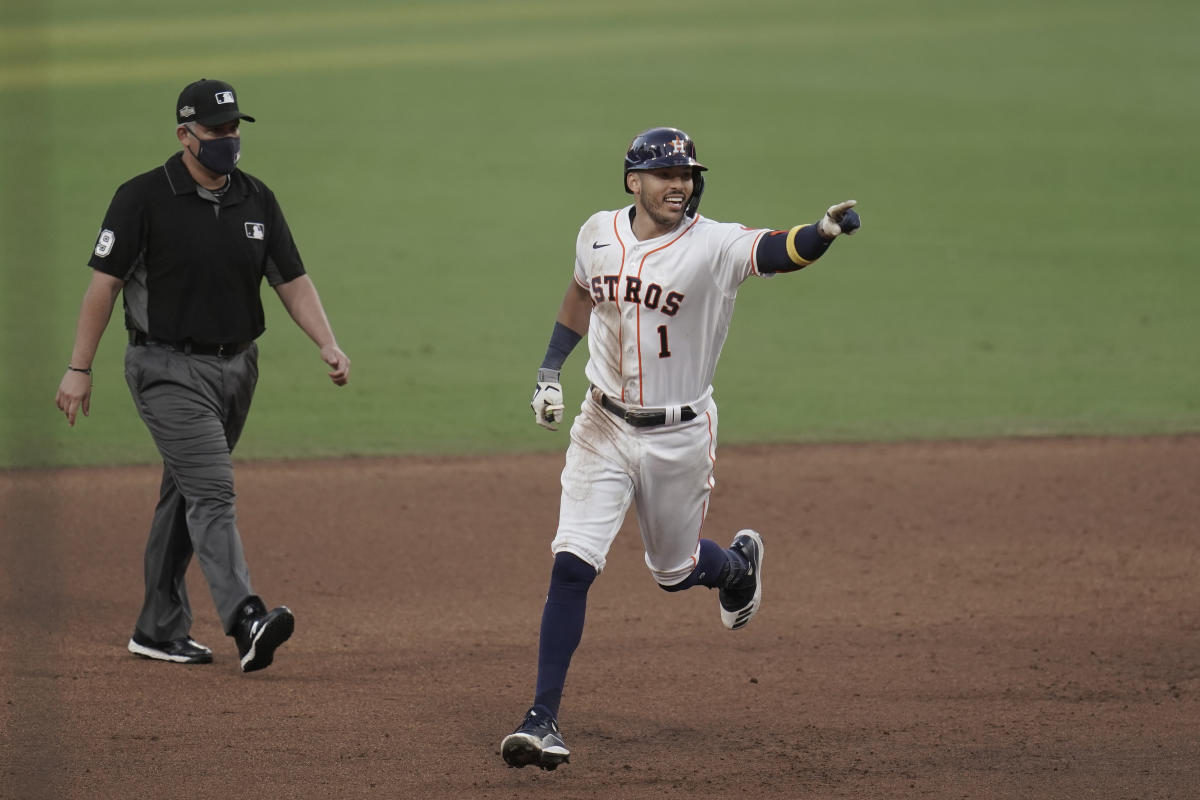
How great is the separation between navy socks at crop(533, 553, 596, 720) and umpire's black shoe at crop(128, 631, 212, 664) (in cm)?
174

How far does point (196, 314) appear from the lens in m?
5.82

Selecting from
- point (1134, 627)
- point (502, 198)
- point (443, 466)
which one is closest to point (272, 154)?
point (502, 198)

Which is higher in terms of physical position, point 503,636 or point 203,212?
point 203,212

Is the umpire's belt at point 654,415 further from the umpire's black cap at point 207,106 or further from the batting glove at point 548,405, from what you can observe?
the umpire's black cap at point 207,106

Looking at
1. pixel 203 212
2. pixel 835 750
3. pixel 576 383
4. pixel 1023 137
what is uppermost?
pixel 1023 137

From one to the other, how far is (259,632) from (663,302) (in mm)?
1974

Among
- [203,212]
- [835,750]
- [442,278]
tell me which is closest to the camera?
[835,750]

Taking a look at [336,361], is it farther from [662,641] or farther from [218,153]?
[662,641]

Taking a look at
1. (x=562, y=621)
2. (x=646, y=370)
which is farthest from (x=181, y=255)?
(x=562, y=621)

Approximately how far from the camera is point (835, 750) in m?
5.31

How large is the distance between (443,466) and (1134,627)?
4.38m

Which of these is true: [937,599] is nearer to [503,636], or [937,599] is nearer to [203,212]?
[503,636]

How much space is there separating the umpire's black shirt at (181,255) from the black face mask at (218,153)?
0.12m

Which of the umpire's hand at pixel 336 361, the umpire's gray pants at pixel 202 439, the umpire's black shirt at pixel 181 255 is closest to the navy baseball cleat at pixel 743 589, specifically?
the umpire's hand at pixel 336 361
